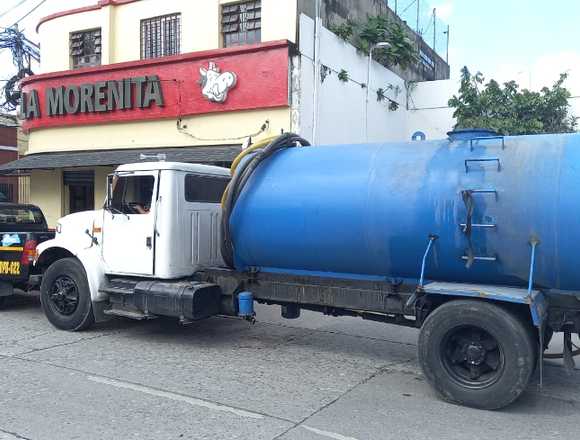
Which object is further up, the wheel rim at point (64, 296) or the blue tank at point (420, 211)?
the blue tank at point (420, 211)

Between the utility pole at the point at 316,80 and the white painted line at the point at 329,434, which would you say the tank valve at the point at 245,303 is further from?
the utility pole at the point at 316,80

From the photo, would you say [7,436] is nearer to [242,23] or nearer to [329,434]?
[329,434]

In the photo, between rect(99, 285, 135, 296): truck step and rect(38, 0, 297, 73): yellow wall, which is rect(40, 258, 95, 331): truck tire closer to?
rect(99, 285, 135, 296): truck step

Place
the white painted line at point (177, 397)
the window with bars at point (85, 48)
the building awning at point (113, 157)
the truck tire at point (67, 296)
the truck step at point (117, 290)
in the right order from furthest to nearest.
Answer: the window with bars at point (85, 48)
the building awning at point (113, 157)
the truck tire at point (67, 296)
the truck step at point (117, 290)
the white painted line at point (177, 397)

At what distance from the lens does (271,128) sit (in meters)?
13.2

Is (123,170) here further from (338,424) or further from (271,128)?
(271,128)

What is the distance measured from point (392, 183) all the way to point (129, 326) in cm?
471

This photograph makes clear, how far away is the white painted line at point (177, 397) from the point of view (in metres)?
4.87

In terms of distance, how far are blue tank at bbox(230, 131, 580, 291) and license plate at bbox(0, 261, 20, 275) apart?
13.3 feet

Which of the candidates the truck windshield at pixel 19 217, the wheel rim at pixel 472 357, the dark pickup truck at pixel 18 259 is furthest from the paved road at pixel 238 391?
the truck windshield at pixel 19 217

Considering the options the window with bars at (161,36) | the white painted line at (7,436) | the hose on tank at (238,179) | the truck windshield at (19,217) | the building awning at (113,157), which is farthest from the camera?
the window with bars at (161,36)

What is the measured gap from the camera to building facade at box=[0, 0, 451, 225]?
13.2 metres

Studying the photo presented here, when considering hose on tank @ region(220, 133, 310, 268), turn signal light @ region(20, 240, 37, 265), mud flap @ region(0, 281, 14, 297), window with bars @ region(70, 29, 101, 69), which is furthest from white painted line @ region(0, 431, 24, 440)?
window with bars @ region(70, 29, 101, 69)

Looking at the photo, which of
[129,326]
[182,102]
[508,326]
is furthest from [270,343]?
[182,102]
